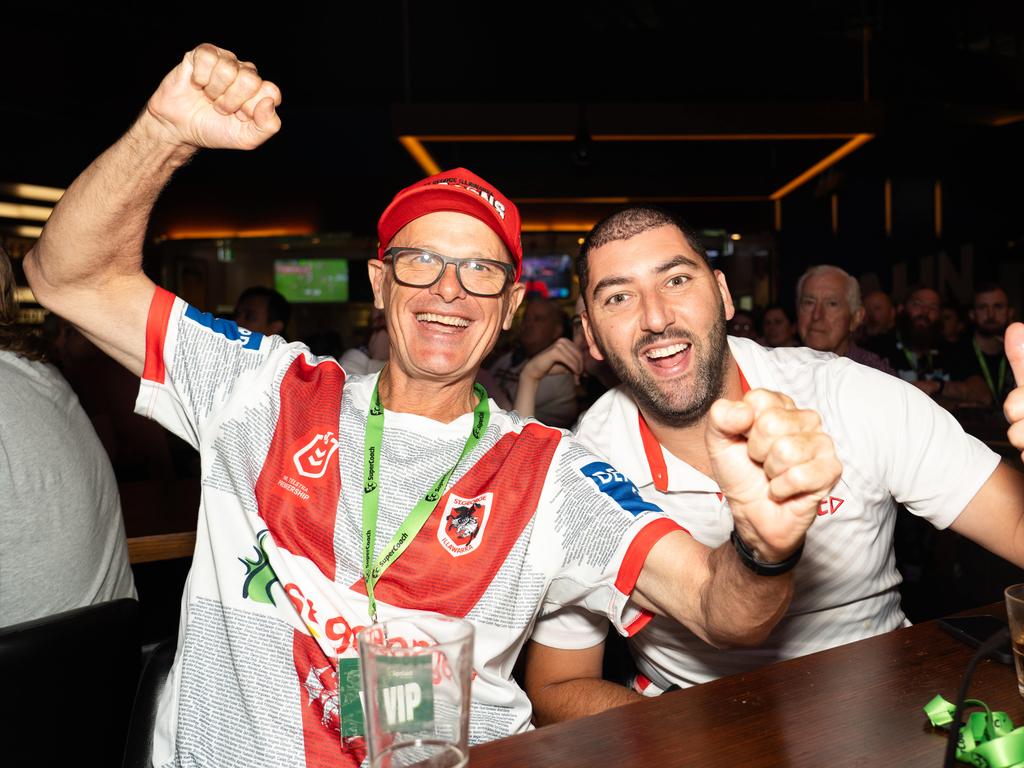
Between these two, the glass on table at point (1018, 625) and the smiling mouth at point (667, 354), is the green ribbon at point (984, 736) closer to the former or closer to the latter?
the glass on table at point (1018, 625)

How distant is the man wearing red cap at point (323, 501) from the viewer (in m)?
1.37

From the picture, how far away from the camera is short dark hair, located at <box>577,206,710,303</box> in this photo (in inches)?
77.1

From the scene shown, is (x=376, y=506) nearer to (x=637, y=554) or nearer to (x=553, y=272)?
(x=637, y=554)

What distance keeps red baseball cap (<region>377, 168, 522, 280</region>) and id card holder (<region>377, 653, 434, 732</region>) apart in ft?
3.81

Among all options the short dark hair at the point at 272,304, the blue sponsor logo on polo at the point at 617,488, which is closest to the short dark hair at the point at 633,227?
the blue sponsor logo on polo at the point at 617,488

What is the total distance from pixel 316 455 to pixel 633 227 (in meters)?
0.94

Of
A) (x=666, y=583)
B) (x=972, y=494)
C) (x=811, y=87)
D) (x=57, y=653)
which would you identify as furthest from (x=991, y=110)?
(x=57, y=653)

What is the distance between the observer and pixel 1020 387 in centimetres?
125

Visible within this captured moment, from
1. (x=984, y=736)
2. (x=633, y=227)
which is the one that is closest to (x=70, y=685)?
(x=984, y=736)

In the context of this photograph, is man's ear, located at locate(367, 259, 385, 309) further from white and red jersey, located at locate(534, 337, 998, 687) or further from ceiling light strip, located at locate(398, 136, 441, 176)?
ceiling light strip, located at locate(398, 136, 441, 176)

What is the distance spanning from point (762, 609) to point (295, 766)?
Result: 2.56ft

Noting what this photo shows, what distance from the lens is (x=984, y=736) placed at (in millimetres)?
991

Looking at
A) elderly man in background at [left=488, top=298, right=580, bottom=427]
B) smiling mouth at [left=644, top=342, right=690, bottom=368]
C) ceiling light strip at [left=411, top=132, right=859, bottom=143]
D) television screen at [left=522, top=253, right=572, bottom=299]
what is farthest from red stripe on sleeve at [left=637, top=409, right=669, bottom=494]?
television screen at [left=522, top=253, right=572, bottom=299]

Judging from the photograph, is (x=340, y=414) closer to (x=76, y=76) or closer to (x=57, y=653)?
(x=57, y=653)
